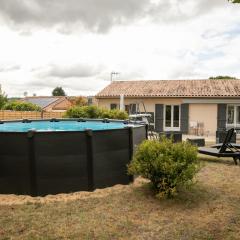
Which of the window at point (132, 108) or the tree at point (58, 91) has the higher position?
the tree at point (58, 91)

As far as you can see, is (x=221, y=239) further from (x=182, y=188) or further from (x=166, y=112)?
(x=166, y=112)

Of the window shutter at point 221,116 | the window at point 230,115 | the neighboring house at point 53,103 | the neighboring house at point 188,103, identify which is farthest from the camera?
the neighboring house at point 53,103

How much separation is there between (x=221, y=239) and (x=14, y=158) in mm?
5065

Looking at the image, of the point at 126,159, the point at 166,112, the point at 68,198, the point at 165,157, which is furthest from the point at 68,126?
the point at 166,112

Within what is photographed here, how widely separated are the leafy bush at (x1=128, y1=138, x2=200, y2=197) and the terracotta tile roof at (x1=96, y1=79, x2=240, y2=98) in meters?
20.8

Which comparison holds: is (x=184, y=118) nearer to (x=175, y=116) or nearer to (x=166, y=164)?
(x=175, y=116)

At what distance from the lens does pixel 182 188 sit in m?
8.21

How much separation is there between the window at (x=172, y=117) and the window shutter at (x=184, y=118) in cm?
59

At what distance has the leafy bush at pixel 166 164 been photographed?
7273 mm

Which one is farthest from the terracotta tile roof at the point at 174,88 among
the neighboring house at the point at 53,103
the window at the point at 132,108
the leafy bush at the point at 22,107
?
the neighboring house at the point at 53,103

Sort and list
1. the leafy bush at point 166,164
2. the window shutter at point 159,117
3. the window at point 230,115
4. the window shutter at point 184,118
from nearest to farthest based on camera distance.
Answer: the leafy bush at point 166,164
the window at point 230,115
the window shutter at point 184,118
the window shutter at point 159,117

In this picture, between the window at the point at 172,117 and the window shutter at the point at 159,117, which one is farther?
the window shutter at the point at 159,117

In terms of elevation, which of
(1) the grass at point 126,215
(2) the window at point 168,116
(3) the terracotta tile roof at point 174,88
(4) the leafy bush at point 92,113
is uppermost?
(3) the terracotta tile roof at point 174,88

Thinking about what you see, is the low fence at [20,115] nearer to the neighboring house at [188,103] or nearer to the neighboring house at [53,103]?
the neighboring house at [188,103]
